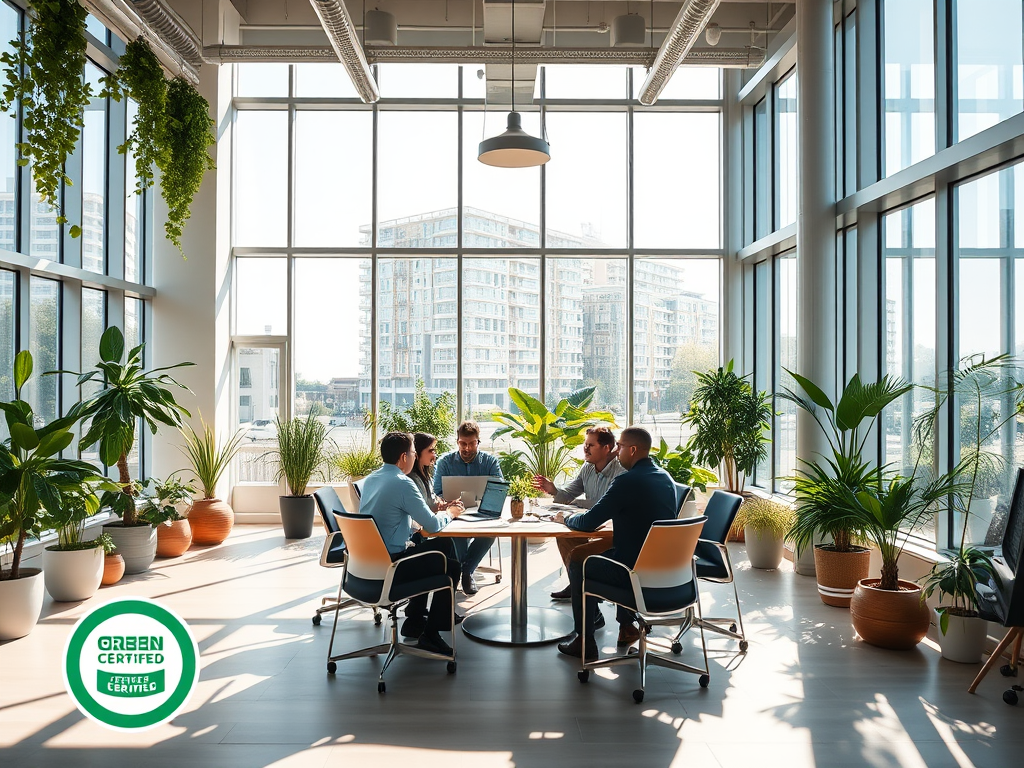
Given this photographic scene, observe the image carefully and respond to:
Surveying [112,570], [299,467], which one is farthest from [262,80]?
[112,570]

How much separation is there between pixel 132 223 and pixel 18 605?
190 inches

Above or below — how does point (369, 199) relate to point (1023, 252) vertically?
above

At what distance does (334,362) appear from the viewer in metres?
9.26

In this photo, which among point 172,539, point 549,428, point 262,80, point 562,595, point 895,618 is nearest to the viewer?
point 895,618

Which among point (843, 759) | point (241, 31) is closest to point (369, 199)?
point (241, 31)

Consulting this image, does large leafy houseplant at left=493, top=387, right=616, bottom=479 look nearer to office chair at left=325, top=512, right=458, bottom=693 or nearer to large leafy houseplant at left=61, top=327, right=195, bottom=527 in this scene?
large leafy houseplant at left=61, top=327, right=195, bottom=527

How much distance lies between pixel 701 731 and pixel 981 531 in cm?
267

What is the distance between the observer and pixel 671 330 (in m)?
9.34

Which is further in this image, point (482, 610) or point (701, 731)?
point (482, 610)

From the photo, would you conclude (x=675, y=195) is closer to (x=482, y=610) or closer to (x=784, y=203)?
(x=784, y=203)

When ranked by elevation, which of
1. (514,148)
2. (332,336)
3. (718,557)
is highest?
(514,148)

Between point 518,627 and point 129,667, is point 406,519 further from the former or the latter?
point 129,667

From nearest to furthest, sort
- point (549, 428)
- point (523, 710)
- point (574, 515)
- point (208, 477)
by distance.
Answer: point (523, 710)
point (574, 515)
point (208, 477)
point (549, 428)

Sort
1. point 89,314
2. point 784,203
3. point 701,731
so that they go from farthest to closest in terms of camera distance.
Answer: point 784,203
point 89,314
point 701,731
